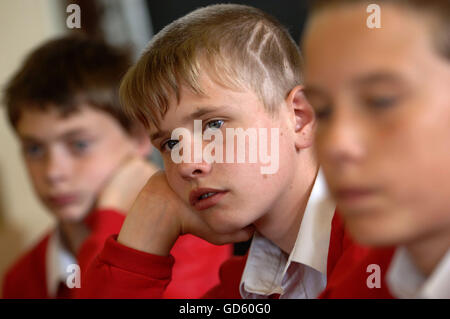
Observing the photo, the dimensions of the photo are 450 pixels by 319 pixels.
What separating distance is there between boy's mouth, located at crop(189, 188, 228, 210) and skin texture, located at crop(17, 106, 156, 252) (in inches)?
17.5

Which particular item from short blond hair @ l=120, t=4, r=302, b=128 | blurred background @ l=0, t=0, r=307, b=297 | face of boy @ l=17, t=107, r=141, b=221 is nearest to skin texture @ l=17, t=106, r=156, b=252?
face of boy @ l=17, t=107, r=141, b=221

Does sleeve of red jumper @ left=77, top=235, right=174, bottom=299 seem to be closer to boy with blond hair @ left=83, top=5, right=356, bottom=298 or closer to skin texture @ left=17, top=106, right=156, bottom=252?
boy with blond hair @ left=83, top=5, right=356, bottom=298

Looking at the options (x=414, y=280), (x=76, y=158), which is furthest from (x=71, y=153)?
(x=414, y=280)

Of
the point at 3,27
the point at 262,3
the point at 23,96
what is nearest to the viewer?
the point at 262,3

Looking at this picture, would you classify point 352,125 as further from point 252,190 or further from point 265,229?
point 265,229

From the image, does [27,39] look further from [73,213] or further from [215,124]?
[215,124]

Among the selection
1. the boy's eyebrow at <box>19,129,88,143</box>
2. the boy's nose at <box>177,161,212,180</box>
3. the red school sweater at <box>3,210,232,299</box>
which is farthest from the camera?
the boy's eyebrow at <box>19,129,88,143</box>

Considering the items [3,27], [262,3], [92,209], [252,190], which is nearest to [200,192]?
[252,190]

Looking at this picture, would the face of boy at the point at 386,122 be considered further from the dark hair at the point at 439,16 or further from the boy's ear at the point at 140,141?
the boy's ear at the point at 140,141

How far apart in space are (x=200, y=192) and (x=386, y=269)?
217 millimetres

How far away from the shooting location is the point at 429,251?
Result: 1.32 ft

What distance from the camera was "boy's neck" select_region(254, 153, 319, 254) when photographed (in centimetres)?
62

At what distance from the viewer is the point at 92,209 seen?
1.12 m

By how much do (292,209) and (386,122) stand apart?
0.97 ft
